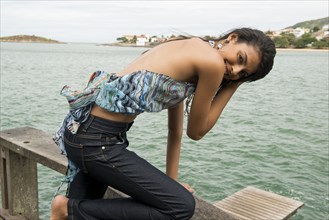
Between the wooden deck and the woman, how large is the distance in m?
3.48

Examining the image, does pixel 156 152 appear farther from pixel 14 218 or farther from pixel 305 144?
pixel 14 218

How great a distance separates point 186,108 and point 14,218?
1.67 m

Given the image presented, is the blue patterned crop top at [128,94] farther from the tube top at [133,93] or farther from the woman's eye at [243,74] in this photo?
the woman's eye at [243,74]

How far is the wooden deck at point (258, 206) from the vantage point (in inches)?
222

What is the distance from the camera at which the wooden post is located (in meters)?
3.20

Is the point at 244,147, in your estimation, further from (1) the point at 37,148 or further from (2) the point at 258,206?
(1) the point at 37,148

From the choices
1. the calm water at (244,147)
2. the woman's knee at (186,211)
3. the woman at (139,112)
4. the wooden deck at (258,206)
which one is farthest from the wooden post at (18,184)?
the calm water at (244,147)

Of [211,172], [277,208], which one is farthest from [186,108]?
[211,172]

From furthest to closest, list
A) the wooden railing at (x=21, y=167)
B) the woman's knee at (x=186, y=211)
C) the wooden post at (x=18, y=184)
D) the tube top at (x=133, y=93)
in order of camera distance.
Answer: the wooden post at (x=18, y=184) < the wooden railing at (x=21, y=167) < the tube top at (x=133, y=93) < the woman's knee at (x=186, y=211)

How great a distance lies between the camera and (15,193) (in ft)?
10.7

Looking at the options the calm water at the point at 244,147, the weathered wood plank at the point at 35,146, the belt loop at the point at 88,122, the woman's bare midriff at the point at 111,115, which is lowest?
the calm water at the point at 244,147

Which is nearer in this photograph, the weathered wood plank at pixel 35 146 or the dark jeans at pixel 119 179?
the dark jeans at pixel 119 179

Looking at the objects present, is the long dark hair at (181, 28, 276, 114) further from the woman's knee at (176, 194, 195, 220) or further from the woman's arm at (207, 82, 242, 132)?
the woman's knee at (176, 194, 195, 220)

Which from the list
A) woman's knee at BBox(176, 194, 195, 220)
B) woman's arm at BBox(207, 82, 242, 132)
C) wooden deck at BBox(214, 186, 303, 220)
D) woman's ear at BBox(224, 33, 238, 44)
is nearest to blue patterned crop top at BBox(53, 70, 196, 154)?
woman's arm at BBox(207, 82, 242, 132)
